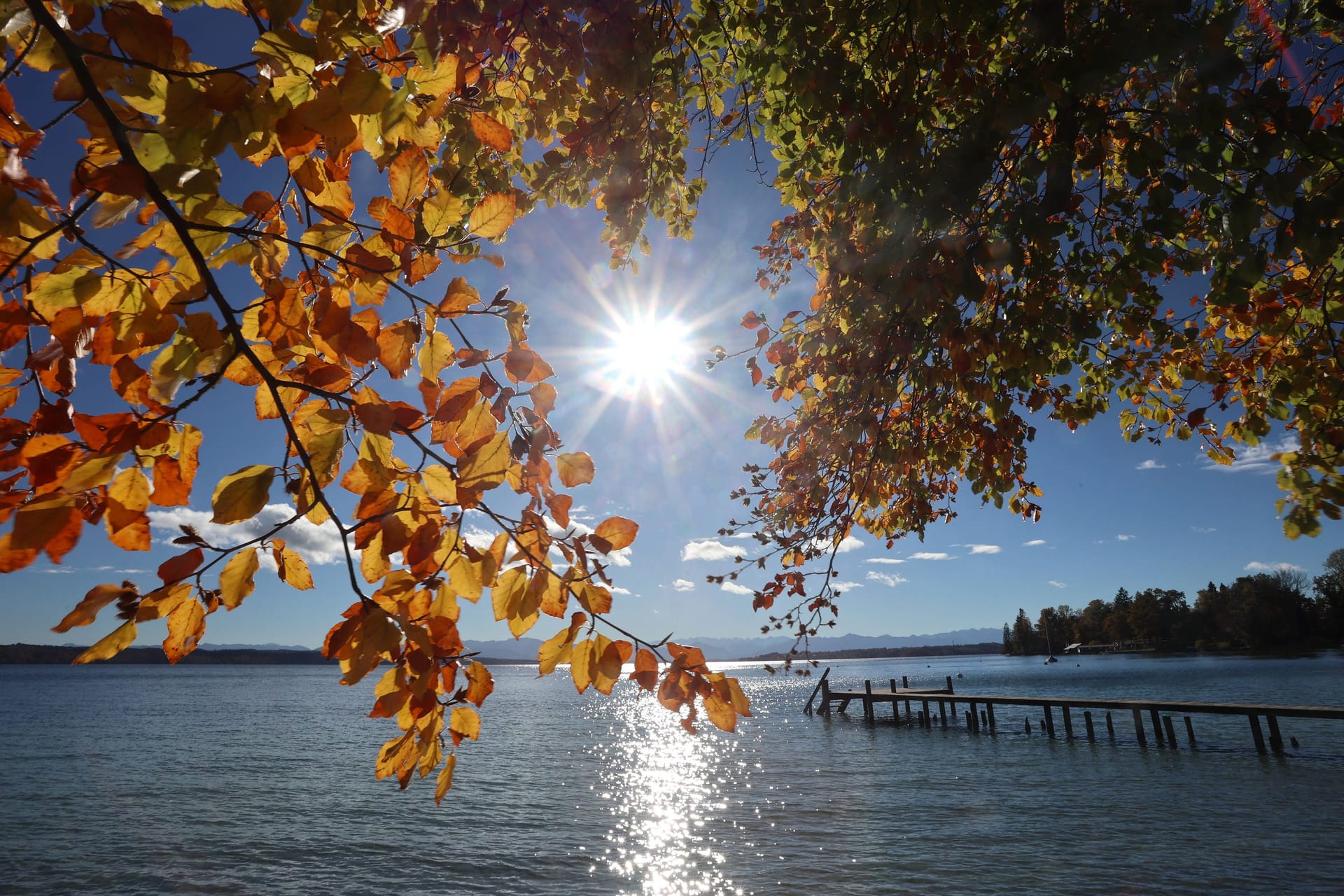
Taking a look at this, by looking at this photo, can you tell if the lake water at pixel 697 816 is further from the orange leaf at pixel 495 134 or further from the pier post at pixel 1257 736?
the orange leaf at pixel 495 134

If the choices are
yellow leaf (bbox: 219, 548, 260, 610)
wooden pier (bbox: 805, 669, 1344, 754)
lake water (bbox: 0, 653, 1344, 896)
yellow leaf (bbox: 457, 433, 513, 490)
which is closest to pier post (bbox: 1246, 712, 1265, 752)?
wooden pier (bbox: 805, 669, 1344, 754)

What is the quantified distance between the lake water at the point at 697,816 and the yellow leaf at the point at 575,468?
3.05 metres

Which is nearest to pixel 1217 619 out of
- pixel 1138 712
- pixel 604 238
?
pixel 1138 712

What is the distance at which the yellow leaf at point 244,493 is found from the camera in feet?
3.95

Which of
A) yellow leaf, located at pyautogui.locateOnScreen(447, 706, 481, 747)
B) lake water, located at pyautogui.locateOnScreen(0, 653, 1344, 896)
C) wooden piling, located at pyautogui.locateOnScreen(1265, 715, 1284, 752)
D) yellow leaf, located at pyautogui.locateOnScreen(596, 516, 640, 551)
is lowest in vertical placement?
lake water, located at pyautogui.locateOnScreen(0, 653, 1344, 896)

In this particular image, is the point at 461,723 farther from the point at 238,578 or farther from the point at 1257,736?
the point at 1257,736

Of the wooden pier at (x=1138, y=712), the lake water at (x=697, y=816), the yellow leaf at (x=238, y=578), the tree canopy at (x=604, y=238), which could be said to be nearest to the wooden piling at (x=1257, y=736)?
the wooden pier at (x=1138, y=712)

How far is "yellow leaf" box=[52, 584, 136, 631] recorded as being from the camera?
1.22 m

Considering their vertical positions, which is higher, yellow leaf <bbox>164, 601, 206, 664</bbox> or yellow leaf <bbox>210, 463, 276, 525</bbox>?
yellow leaf <bbox>210, 463, 276, 525</bbox>

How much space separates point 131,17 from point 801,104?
3.65 metres

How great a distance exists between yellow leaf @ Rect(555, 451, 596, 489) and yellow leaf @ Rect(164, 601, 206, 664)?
84 centimetres

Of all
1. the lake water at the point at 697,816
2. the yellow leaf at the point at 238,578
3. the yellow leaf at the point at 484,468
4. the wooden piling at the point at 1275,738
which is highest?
the yellow leaf at the point at 484,468

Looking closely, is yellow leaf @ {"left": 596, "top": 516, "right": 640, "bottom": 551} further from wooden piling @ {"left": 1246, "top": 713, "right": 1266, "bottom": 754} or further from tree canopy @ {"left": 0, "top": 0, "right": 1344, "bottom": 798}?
wooden piling @ {"left": 1246, "top": 713, "right": 1266, "bottom": 754}

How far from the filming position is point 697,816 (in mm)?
21375
